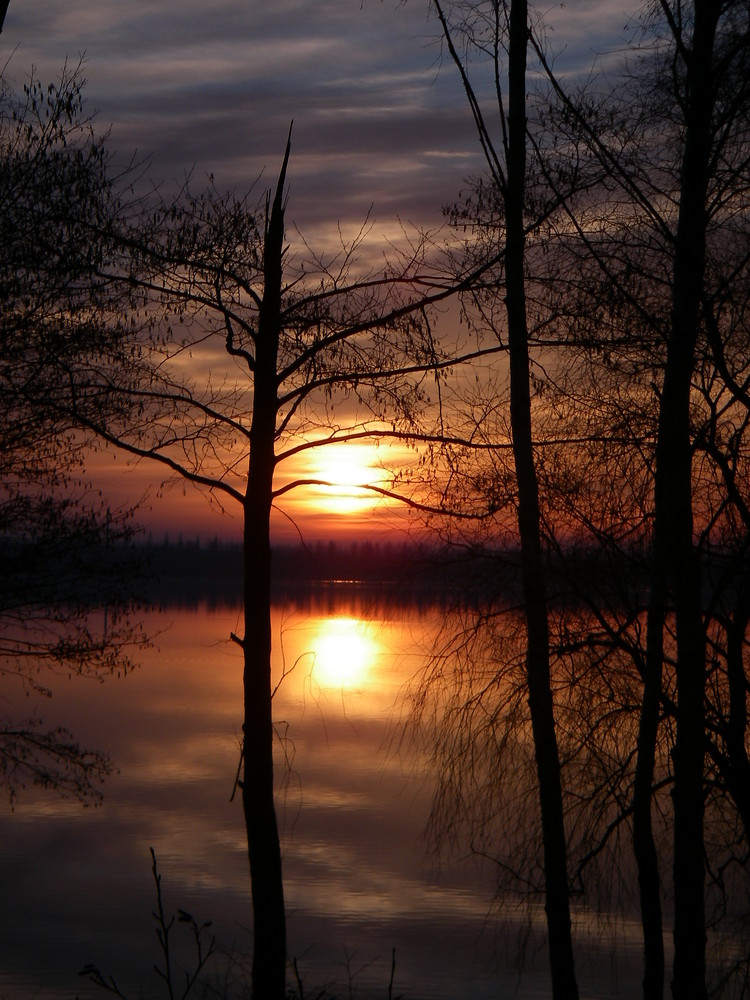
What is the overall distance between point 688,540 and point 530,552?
2.41m

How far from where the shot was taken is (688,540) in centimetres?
661

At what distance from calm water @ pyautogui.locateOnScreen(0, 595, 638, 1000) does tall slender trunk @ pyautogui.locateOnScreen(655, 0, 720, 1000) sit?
124 inches

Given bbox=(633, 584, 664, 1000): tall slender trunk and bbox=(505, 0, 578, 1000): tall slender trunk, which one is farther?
bbox=(633, 584, 664, 1000): tall slender trunk

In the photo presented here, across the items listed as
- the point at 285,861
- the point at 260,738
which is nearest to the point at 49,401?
the point at 260,738

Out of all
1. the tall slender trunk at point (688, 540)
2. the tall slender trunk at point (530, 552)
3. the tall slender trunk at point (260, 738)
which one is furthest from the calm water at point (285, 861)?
the tall slender trunk at point (688, 540)

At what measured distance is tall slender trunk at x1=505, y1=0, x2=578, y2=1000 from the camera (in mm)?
8625

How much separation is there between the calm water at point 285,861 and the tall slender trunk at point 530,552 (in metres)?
1.70

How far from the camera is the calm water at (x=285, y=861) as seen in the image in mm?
15242

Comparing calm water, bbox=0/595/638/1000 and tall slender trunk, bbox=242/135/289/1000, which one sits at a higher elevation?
tall slender trunk, bbox=242/135/289/1000

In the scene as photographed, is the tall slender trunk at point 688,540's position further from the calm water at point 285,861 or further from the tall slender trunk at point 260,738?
the tall slender trunk at point 260,738

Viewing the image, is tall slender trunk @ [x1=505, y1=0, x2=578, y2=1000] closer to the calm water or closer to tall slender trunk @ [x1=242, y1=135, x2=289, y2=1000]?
the calm water

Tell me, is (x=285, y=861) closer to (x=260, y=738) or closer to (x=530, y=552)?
(x=260, y=738)

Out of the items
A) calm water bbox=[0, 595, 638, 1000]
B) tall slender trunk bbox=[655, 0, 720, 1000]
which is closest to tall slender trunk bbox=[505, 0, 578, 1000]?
tall slender trunk bbox=[655, 0, 720, 1000]

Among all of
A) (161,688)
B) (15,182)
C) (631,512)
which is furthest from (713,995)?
(161,688)
